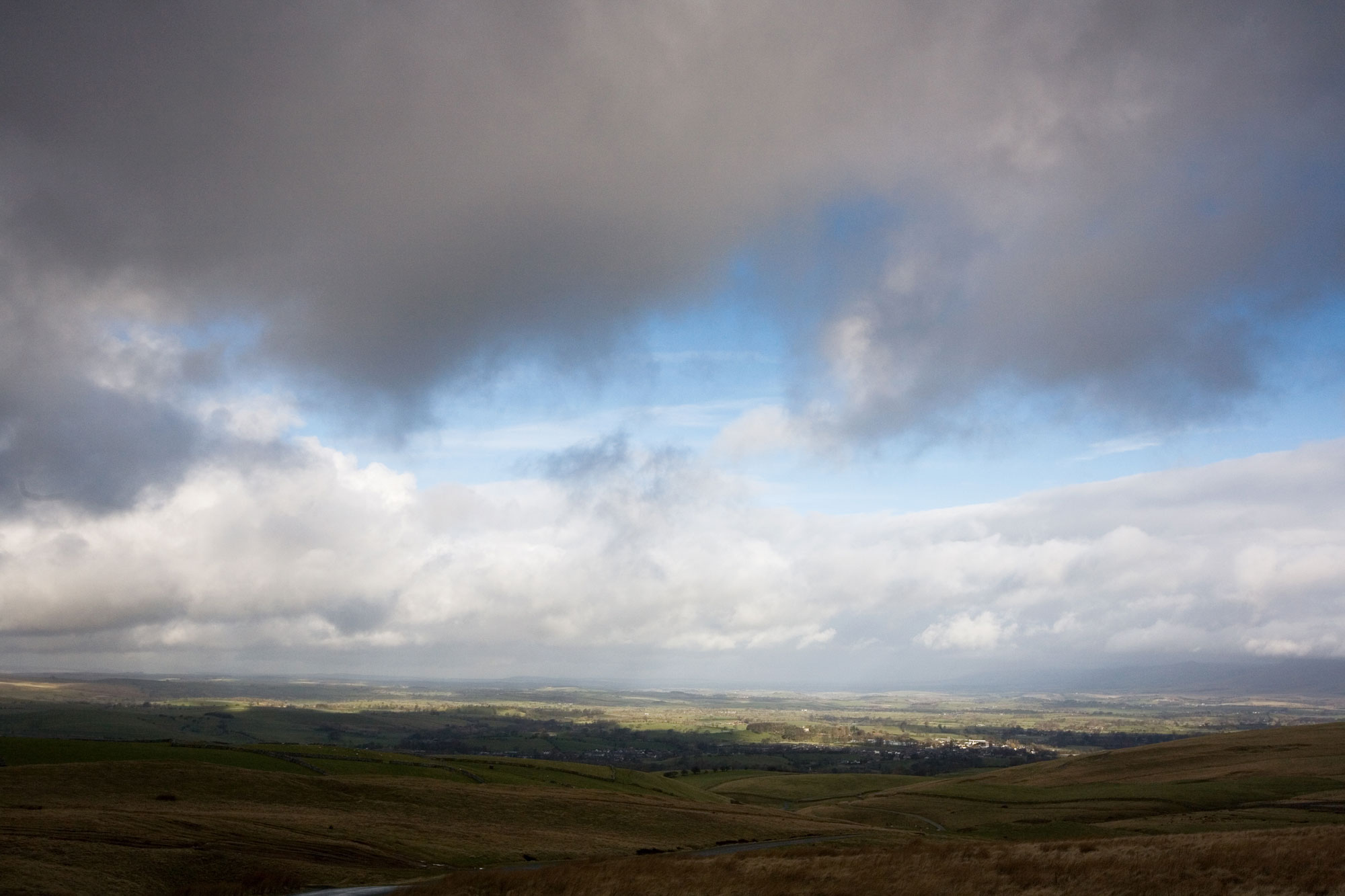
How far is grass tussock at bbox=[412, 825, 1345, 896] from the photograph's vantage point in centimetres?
2998

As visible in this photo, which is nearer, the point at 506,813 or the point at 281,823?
the point at 281,823

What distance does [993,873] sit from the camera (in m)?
33.4

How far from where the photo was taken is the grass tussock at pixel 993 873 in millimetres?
29984

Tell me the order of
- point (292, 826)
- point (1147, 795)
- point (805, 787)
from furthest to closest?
point (805, 787), point (1147, 795), point (292, 826)

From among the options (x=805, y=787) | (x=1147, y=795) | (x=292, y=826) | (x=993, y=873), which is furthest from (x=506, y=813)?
(x=805, y=787)

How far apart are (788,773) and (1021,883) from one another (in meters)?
150

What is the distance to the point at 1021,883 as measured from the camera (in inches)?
1243

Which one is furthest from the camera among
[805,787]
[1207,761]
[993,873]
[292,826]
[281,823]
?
[805,787]

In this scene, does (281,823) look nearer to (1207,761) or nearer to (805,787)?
(805,787)

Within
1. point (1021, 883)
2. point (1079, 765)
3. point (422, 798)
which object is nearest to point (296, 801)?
point (422, 798)

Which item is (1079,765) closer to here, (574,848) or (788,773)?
(788,773)

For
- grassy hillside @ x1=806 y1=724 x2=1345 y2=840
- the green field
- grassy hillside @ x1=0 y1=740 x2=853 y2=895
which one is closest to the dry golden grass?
grassy hillside @ x1=806 y1=724 x2=1345 y2=840

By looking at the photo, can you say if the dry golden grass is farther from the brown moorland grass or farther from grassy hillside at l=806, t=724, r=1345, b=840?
the brown moorland grass

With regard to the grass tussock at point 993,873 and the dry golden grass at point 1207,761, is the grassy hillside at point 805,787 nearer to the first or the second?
the dry golden grass at point 1207,761
